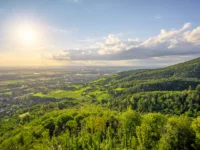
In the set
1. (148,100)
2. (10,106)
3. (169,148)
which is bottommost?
(10,106)

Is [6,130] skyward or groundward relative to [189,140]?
groundward

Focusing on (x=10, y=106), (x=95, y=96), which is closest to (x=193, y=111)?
(x=95, y=96)

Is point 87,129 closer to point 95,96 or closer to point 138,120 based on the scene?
point 138,120

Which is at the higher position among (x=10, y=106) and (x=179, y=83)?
(x=179, y=83)

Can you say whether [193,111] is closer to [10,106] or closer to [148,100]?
[148,100]

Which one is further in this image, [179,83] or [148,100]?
[179,83]

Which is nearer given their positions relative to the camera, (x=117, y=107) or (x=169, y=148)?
(x=169, y=148)

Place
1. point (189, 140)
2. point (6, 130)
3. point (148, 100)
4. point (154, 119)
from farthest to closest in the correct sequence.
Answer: point (148, 100) < point (6, 130) < point (154, 119) < point (189, 140)

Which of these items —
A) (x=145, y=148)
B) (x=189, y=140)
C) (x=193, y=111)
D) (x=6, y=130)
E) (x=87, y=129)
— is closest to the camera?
(x=145, y=148)

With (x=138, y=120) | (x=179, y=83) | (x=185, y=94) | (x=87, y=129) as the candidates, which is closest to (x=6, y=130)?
(x=87, y=129)
